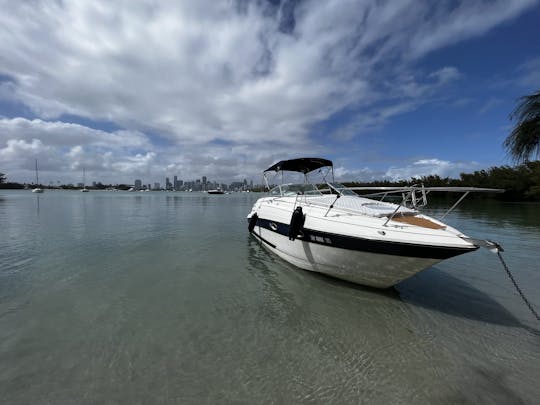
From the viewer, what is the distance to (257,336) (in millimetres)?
4383

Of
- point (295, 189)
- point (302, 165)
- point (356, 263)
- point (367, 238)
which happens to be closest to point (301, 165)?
point (302, 165)

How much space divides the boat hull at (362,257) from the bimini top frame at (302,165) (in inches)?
116

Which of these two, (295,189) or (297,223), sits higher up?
(295,189)

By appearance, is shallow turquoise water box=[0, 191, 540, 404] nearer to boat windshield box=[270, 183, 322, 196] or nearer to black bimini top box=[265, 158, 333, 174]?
boat windshield box=[270, 183, 322, 196]

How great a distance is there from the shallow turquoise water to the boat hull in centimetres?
42

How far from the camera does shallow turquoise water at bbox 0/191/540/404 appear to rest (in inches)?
127

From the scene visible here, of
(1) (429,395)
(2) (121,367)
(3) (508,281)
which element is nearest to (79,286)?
(2) (121,367)

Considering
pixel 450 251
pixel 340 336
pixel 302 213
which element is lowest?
pixel 340 336

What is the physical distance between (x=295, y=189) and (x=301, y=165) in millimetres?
1032

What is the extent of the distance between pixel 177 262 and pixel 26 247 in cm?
690

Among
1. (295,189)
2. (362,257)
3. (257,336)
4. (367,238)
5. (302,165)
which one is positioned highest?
(302,165)

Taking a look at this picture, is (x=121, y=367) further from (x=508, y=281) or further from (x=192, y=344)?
(x=508, y=281)

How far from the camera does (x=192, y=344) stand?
4.09 metres

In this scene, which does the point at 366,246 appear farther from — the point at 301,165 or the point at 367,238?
the point at 301,165
